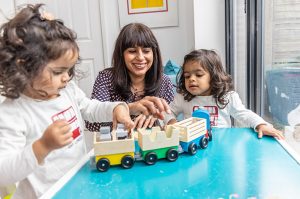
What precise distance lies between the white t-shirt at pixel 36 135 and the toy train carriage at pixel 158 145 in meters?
0.25

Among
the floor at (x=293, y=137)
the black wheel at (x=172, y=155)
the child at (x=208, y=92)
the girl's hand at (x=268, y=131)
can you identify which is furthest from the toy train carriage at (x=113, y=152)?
the floor at (x=293, y=137)

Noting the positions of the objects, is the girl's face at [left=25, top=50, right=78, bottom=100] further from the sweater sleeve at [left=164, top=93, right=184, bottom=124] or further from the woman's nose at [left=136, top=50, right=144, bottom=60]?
the sweater sleeve at [left=164, top=93, right=184, bottom=124]

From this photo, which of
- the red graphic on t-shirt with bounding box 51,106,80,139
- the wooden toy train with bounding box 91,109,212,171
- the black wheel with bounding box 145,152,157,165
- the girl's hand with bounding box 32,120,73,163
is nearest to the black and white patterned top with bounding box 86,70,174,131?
the red graphic on t-shirt with bounding box 51,106,80,139

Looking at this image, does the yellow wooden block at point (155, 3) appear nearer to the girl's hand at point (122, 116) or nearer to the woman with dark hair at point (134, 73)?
the woman with dark hair at point (134, 73)

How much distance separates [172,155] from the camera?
886mm

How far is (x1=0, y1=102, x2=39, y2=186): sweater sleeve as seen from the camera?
2.34 feet

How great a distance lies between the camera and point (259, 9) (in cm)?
160

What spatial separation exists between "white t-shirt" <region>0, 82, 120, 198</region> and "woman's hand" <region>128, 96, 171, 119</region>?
0.31ft

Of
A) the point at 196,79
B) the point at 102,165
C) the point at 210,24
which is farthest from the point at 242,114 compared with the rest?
the point at 210,24

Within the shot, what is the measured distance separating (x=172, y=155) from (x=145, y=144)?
8 cm

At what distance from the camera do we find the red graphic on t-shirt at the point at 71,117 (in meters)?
1.02

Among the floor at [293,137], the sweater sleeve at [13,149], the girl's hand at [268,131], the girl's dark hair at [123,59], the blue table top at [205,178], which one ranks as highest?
the girl's dark hair at [123,59]

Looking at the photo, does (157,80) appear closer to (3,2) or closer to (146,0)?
(146,0)

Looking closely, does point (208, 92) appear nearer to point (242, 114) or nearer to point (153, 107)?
point (242, 114)
